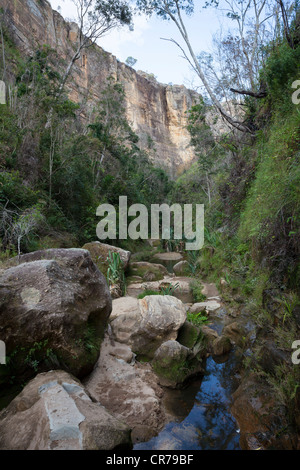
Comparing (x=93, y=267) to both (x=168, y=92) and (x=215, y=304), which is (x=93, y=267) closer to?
(x=215, y=304)

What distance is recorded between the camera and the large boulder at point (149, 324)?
14.2ft

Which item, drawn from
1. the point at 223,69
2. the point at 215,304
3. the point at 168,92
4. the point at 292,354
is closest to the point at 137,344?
the point at 292,354

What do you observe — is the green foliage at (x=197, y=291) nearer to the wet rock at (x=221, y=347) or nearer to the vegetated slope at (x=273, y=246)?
the vegetated slope at (x=273, y=246)

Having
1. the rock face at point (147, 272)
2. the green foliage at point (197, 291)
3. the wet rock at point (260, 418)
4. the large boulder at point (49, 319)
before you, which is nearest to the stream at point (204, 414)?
the wet rock at point (260, 418)

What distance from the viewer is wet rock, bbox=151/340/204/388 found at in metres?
3.66

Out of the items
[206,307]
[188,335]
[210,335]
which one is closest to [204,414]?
[188,335]

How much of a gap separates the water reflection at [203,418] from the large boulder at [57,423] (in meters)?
0.80

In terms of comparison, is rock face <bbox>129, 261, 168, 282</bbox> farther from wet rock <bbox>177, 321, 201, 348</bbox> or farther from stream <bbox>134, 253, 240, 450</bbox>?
stream <bbox>134, 253, 240, 450</bbox>

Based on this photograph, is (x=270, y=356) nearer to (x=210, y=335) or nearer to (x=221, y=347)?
(x=221, y=347)

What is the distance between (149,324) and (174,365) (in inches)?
31.1

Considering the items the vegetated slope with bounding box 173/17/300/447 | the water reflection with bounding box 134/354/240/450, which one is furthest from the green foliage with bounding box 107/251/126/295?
the water reflection with bounding box 134/354/240/450

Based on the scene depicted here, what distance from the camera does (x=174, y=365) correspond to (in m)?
3.73

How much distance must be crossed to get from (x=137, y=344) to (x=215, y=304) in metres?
2.85

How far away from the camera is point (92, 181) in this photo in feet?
45.8
